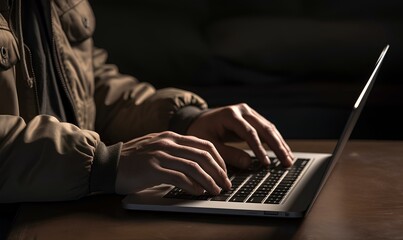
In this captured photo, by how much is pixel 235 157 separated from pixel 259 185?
0.41 ft

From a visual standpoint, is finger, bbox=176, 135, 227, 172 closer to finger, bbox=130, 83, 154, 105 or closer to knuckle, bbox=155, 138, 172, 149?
knuckle, bbox=155, 138, 172, 149

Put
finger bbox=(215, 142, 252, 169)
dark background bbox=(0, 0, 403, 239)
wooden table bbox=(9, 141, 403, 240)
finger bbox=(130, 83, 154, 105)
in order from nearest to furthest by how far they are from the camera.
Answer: wooden table bbox=(9, 141, 403, 240) < finger bbox=(215, 142, 252, 169) < finger bbox=(130, 83, 154, 105) < dark background bbox=(0, 0, 403, 239)

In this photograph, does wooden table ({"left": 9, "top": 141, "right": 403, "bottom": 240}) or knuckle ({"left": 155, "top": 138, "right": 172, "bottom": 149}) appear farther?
knuckle ({"left": 155, "top": 138, "right": 172, "bottom": 149})

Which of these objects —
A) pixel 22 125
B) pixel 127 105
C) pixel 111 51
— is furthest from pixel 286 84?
pixel 22 125

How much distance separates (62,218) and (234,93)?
42.9 inches

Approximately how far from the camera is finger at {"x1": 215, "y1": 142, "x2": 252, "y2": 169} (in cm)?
107

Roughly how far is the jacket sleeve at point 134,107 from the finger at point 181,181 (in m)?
0.37

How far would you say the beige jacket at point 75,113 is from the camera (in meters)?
0.93

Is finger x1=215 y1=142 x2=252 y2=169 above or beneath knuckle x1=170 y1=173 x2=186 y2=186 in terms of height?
beneath

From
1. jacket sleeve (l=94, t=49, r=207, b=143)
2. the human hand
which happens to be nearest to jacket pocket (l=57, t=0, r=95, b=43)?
jacket sleeve (l=94, t=49, r=207, b=143)

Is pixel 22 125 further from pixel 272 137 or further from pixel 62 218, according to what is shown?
pixel 272 137

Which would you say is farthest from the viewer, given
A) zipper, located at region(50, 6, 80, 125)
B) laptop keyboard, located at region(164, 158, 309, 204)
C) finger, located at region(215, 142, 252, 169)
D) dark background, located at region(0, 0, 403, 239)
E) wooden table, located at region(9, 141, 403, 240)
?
dark background, located at region(0, 0, 403, 239)

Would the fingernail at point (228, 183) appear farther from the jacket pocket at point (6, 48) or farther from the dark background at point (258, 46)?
the dark background at point (258, 46)

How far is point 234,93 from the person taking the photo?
1920 mm
